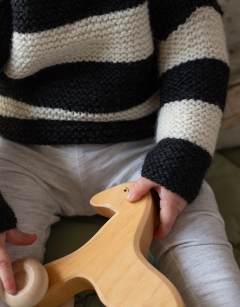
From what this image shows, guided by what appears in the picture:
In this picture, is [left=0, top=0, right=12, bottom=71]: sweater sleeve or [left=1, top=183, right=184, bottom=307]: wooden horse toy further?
[left=0, top=0, right=12, bottom=71]: sweater sleeve

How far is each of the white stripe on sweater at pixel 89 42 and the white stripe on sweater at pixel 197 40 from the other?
0.04 m

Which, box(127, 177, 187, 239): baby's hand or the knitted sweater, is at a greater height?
the knitted sweater

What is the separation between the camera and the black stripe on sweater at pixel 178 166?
0.59 metres

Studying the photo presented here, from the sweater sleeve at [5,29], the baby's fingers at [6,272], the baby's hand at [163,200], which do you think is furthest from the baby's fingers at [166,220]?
the sweater sleeve at [5,29]

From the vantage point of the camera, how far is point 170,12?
633 millimetres

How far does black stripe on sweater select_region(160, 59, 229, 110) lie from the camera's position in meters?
0.64

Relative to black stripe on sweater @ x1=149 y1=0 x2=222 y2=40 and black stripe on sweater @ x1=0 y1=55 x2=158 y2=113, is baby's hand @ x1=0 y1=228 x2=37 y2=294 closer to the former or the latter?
black stripe on sweater @ x1=0 y1=55 x2=158 y2=113

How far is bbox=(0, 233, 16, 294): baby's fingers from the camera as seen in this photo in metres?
0.54

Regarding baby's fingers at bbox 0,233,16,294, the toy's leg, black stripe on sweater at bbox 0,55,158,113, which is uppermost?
black stripe on sweater at bbox 0,55,158,113

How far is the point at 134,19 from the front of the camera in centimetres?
61

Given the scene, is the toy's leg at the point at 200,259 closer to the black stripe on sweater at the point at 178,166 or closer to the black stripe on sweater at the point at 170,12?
the black stripe on sweater at the point at 178,166

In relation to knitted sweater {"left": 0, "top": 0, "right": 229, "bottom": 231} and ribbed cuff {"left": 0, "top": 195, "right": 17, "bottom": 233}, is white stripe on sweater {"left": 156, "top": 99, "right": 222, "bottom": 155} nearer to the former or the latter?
knitted sweater {"left": 0, "top": 0, "right": 229, "bottom": 231}

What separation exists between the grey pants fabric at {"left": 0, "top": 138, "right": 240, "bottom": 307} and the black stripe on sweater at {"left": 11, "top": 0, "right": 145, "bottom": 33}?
21 centimetres

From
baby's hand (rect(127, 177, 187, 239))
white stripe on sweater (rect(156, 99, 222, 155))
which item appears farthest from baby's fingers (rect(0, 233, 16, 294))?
white stripe on sweater (rect(156, 99, 222, 155))
